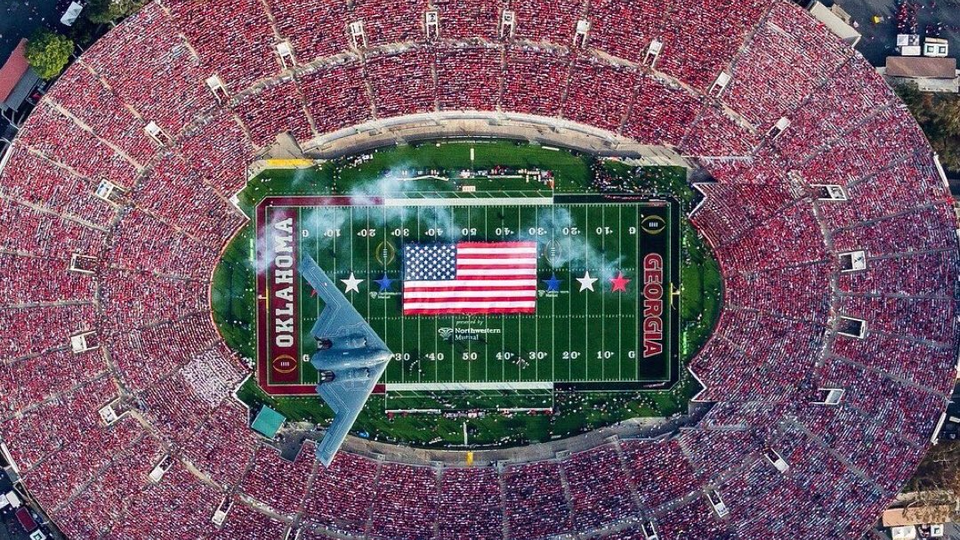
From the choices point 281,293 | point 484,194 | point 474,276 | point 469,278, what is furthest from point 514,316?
point 281,293

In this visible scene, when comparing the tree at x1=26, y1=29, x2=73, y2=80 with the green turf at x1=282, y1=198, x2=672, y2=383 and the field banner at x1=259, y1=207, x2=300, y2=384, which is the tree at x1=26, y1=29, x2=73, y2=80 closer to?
the field banner at x1=259, y1=207, x2=300, y2=384

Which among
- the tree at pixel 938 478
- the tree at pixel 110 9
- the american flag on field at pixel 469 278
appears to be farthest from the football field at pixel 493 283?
the tree at pixel 938 478

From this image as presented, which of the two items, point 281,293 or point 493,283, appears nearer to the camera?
point 493,283

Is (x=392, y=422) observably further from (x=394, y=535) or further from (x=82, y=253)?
(x=82, y=253)

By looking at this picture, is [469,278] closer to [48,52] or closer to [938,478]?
[48,52]

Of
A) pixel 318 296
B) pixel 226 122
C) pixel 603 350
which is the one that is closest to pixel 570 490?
pixel 603 350

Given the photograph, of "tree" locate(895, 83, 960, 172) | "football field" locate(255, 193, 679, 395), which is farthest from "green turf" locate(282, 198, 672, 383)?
"tree" locate(895, 83, 960, 172)

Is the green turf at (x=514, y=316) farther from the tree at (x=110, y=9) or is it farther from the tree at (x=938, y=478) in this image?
the tree at (x=938, y=478)
